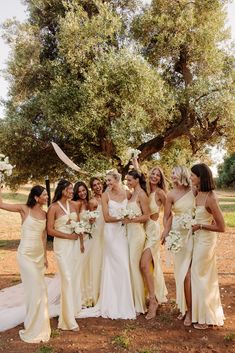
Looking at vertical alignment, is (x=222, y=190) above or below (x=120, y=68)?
below

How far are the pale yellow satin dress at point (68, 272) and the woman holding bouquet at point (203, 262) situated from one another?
2.23m

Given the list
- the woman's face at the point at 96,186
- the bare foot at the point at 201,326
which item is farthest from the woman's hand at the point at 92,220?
the bare foot at the point at 201,326

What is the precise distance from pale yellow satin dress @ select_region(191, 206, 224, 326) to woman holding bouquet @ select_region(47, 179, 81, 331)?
222cm

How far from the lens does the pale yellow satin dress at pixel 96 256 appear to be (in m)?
9.11

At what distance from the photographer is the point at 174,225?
26.2ft

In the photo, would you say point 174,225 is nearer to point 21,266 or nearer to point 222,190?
point 21,266

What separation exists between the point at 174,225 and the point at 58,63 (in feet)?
37.6

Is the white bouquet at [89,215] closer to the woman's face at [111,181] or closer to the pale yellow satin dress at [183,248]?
the woman's face at [111,181]

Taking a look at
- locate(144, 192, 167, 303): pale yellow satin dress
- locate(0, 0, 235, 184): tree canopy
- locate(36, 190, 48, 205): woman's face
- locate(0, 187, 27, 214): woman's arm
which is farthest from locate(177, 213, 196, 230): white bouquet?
locate(0, 0, 235, 184): tree canopy

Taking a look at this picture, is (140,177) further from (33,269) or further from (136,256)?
(33,269)

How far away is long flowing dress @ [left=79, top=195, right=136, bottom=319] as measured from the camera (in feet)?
27.8

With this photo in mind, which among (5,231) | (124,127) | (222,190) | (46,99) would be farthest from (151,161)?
(222,190)

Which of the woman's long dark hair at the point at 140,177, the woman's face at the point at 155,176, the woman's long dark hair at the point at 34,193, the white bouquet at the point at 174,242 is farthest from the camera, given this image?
the woman's face at the point at 155,176

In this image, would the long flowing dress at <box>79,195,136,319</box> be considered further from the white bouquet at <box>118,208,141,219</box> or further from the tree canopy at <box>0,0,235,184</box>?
the tree canopy at <box>0,0,235,184</box>
